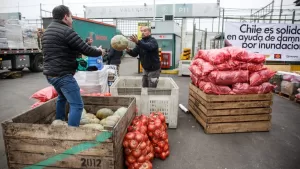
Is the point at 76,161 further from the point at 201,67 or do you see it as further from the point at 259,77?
the point at 259,77

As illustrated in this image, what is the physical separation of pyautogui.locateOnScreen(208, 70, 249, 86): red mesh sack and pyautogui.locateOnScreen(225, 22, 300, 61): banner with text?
4.15 metres

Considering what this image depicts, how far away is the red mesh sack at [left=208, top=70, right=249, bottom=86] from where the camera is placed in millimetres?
3891

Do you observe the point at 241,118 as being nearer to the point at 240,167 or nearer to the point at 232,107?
the point at 232,107

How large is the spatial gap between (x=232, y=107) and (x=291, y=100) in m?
3.86

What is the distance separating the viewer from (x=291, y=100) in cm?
646

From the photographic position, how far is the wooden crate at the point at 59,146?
2229 mm

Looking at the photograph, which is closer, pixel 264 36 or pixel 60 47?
pixel 60 47

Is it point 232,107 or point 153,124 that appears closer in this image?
point 153,124

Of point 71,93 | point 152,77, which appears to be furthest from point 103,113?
point 152,77

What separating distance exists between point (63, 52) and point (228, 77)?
296 centimetres

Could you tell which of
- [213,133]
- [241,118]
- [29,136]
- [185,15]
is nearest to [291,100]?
[241,118]

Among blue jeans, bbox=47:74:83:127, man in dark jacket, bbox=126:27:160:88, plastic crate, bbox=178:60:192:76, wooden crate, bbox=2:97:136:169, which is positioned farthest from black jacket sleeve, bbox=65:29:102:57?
plastic crate, bbox=178:60:192:76

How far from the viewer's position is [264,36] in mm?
7734

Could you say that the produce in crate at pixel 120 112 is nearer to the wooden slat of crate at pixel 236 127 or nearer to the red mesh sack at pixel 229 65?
the wooden slat of crate at pixel 236 127
